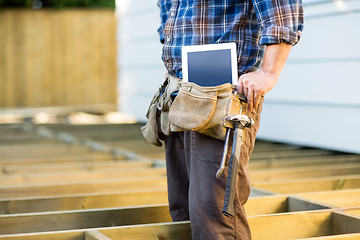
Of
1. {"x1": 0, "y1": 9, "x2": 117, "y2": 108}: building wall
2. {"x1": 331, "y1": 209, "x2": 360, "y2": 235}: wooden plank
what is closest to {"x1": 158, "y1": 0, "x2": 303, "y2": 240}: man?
{"x1": 331, "y1": 209, "x2": 360, "y2": 235}: wooden plank

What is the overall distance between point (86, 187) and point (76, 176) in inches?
13.4

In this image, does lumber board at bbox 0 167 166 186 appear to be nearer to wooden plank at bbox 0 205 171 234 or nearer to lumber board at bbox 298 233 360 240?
wooden plank at bbox 0 205 171 234

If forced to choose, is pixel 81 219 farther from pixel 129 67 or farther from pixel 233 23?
pixel 129 67

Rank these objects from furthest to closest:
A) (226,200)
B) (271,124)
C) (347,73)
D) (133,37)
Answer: (133,37) < (271,124) < (347,73) < (226,200)

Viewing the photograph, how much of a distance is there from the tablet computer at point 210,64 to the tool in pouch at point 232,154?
0.41 ft

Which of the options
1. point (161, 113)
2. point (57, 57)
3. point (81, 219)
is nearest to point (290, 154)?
point (81, 219)

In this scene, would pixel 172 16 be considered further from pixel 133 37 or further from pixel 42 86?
pixel 42 86

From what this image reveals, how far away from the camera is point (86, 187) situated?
2953 millimetres

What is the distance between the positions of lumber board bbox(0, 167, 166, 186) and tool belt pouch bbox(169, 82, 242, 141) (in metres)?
1.47

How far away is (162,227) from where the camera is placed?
208cm

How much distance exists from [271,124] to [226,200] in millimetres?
2880

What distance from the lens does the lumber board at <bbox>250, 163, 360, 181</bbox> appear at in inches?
129

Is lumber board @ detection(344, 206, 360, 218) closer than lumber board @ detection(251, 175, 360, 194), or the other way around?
lumber board @ detection(344, 206, 360, 218)

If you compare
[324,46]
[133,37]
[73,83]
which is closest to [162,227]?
[324,46]
